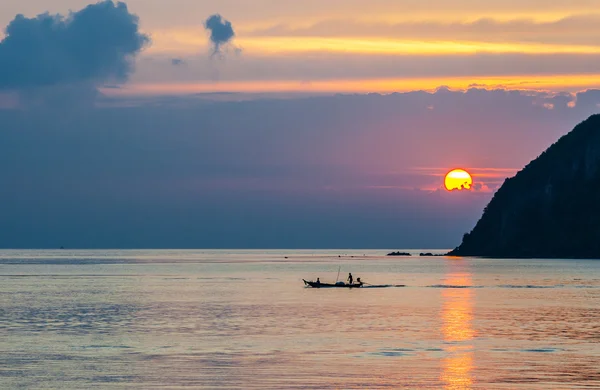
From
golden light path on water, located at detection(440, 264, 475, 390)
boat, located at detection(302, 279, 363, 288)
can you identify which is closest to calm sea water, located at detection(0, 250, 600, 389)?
golden light path on water, located at detection(440, 264, 475, 390)

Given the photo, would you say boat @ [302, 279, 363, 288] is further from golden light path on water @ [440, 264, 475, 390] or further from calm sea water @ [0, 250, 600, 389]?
golden light path on water @ [440, 264, 475, 390]

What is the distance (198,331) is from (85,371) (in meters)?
21.4

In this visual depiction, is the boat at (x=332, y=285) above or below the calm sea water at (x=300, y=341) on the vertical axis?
above

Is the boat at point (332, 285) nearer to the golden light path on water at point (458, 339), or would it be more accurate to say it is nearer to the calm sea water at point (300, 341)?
the calm sea water at point (300, 341)

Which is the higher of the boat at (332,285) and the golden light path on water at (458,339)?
the boat at (332,285)

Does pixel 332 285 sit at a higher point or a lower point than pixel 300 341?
higher

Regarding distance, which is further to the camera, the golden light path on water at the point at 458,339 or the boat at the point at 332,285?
the boat at the point at 332,285

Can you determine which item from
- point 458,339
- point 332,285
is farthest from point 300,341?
point 332,285

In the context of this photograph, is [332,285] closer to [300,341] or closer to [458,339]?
[458,339]

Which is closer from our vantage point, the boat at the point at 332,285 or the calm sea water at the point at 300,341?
the calm sea water at the point at 300,341

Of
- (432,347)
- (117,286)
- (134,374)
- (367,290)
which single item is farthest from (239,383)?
(117,286)

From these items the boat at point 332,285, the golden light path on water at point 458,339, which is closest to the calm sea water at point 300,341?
the golden light path on water at point 458,339

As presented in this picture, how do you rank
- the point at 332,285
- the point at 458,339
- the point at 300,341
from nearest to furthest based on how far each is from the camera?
the point at 300,341
the point at 458,339
the point at 332,285

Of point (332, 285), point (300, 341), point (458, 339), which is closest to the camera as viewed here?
point (300, 341)
